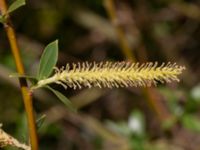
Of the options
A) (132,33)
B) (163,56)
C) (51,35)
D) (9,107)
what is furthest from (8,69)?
(163,56)

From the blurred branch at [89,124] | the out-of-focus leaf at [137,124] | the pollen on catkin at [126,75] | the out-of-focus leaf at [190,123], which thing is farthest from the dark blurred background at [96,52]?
the pollen on catkin at [126,75]

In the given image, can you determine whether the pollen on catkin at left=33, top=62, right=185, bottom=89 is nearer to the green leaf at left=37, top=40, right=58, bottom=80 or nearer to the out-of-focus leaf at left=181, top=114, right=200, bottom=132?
the green leaf at left=37, top=40, right=58, bottom=80

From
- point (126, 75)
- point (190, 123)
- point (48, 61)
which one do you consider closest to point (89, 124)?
point (190, 123)

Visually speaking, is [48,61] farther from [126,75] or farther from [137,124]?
[137,124]

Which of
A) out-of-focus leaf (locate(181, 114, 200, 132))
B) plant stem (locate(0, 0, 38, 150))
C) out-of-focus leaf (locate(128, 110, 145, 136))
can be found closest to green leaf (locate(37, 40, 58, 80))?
plant stem (locate(0, 0, 38, 150))

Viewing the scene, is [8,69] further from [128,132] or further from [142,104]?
[142,104]
